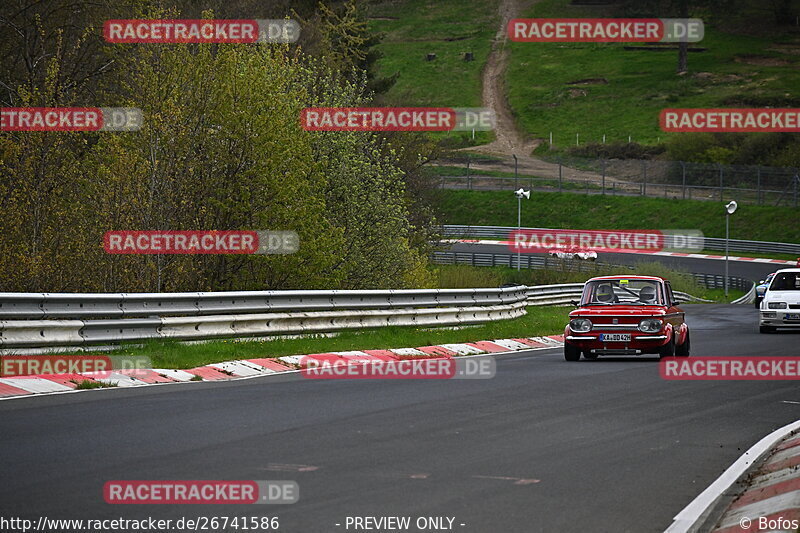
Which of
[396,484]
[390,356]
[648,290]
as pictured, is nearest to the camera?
[396,484]

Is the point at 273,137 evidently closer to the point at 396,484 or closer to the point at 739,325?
the point at 739,325

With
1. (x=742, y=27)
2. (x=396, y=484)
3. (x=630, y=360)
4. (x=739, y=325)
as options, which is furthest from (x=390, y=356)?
(x=742, y=27)

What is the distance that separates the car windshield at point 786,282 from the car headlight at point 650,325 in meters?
12.0

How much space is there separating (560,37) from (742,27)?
2157 cm

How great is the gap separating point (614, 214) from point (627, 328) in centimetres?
5880

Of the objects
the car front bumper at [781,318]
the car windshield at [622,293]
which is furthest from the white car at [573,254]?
the car windshield at [622,293]

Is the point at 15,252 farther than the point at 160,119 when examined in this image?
No

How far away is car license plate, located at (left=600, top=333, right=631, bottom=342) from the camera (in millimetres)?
20125

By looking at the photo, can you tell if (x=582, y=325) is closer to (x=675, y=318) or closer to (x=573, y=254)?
(x=675, y=318)

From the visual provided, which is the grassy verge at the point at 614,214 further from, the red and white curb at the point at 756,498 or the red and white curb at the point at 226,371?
the red and white curb at the point at 756,498

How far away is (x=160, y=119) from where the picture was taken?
921 inches

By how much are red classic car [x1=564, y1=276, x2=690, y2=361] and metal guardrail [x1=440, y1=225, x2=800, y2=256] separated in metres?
45.0

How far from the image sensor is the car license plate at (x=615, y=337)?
66.0 ft

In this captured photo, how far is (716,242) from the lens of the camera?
71.7 m
